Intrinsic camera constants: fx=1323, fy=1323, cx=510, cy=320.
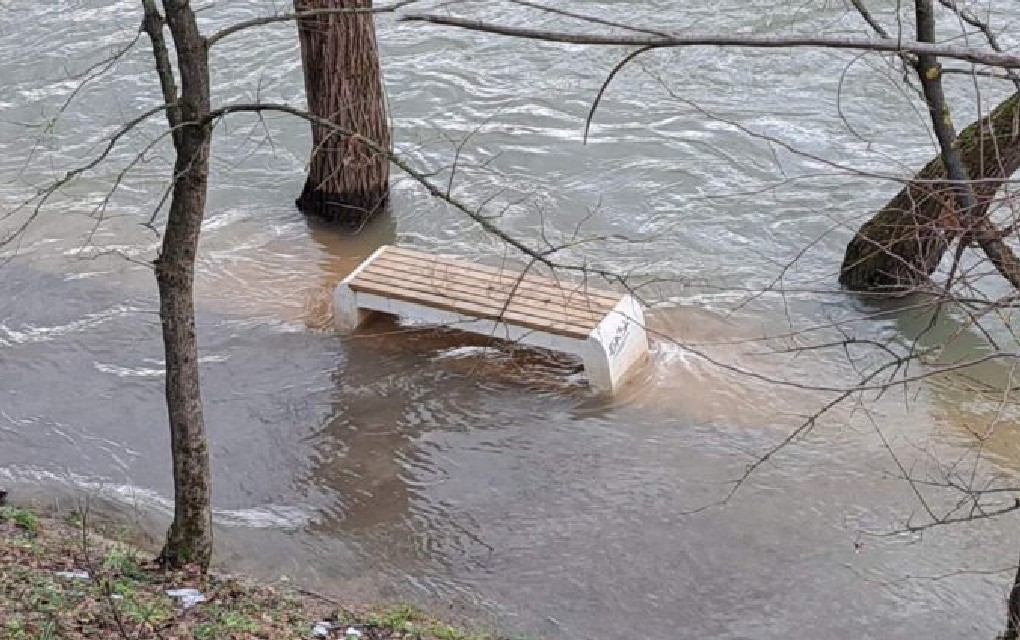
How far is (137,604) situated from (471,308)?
12.8ft

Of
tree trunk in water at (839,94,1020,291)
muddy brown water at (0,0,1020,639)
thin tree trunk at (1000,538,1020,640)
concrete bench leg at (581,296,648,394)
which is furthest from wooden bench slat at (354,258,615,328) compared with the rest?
thin tree trunk at (1000,538,1020,640)

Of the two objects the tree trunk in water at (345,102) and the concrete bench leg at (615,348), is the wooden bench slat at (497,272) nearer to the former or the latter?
the concrete bench leg at (615,348)

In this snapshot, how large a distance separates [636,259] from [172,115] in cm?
598

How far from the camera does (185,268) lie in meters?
5.97

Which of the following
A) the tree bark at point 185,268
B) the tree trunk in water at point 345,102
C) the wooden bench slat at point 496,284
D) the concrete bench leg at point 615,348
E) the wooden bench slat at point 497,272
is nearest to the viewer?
the tree bark at point 185,268

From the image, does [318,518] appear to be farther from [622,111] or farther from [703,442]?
[622,111]

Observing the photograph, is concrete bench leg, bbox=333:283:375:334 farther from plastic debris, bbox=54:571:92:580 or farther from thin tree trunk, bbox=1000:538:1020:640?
thin tree trunk, bbox=1000:538:1020:640

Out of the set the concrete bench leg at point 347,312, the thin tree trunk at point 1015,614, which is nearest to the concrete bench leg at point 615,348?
the concrete bench leg at point 347,312

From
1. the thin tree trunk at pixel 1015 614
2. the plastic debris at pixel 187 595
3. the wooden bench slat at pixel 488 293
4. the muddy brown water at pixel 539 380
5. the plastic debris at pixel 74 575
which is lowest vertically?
the muddy brown water at pixel 539 380

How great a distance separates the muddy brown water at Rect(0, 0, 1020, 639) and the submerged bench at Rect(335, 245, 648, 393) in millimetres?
272

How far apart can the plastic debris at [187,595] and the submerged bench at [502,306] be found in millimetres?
2869

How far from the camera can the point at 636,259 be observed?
1124cm

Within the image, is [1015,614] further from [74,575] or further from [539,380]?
[539,380]

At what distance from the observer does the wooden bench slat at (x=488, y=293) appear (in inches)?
359
